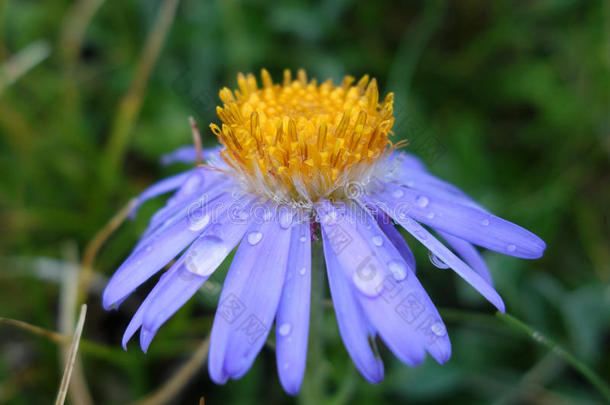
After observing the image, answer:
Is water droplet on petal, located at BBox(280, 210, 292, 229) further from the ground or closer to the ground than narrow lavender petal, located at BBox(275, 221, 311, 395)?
further from the ground

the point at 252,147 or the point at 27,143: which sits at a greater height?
the point at 27,143

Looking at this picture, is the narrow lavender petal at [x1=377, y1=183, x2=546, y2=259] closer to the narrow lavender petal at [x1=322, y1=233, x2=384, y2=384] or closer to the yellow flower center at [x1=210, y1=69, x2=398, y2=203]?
the yellow flower center at [x1=210, y1=69, x2=398, y2=203]

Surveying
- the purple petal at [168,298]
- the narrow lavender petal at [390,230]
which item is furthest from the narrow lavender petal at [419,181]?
the purple petal at [168,298]

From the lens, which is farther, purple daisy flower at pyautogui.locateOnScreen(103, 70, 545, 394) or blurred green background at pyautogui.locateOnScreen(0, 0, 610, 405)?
blurred green background at pyautogui.locateOnScreen(0, 0, 610, 405)

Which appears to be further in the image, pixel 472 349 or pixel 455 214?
pixel 472 349

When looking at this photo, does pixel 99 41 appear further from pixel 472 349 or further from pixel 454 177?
pixel 472 349

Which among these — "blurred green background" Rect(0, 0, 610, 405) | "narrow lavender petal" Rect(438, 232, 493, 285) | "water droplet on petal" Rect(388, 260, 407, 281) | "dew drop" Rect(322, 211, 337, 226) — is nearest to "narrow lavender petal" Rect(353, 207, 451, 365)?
"water droplet on petal" Rect(388, 260, 407, 281)

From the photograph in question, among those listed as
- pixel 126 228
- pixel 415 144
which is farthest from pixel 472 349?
pixel 126 228
